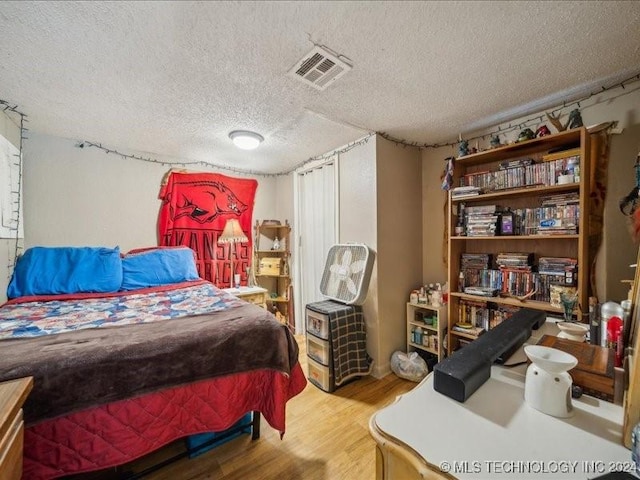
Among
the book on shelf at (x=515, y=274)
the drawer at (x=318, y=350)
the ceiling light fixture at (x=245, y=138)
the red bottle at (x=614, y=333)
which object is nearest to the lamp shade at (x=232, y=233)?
the ceiling light fixture at (x=245, y=138)

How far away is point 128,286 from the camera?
2.36 meters

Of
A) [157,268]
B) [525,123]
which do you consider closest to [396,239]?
[525,123]

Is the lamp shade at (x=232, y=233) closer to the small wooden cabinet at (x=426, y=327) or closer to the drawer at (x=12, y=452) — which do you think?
the small wooden cabinet at (x=426, y=327)

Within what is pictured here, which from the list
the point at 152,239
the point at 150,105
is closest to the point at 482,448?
the point at 150,105

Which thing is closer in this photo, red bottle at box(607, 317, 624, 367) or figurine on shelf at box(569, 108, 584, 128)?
red bottle at box(607, 317, 624, 367)

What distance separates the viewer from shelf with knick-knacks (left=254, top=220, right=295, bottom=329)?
345 centimetres

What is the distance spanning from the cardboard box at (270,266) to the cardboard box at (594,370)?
9.24ft

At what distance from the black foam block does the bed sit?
94 centimetres

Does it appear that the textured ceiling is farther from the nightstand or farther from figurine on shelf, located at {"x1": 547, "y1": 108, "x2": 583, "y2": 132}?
the nightstand

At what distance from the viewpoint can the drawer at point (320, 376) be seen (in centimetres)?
216

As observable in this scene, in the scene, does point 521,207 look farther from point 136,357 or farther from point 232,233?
point 232,233

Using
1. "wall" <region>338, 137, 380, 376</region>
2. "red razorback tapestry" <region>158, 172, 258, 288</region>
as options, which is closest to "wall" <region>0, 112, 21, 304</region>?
"red razorback tapestry" <region>158, 172, 258, 288</region>

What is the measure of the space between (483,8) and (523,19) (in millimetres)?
216

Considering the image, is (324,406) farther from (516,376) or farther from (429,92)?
(429,92)
